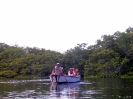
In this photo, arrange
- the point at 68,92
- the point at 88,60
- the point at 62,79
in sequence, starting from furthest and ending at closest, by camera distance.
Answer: the point at 88,60 → the point at 62,79 → the point at 68,92

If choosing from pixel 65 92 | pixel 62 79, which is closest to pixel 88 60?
pixel 62 79

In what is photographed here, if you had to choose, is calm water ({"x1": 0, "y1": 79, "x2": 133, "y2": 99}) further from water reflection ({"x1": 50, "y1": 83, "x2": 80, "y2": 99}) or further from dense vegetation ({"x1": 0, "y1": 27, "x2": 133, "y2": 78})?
dense vegetation ({"x1": 0, "y1": 27, "x2": 133, "y2": 78})

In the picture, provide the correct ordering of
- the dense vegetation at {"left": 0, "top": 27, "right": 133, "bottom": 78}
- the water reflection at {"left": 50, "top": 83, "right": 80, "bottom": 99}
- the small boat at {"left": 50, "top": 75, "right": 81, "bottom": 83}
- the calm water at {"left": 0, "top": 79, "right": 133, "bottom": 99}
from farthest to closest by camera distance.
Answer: the dense vegetation at {"left": 0, "top": 27, "right": 133, "bottom": 78} → the small boat at {"left": 50, "top": 75, "right": 81, "bottom": 83} → the water reflection at {"left": 50, "top": 83, "right": 80, "bottom": 99} → the calm water at {"left": 0, "top": 79, "right": 133, "bottom": 99}

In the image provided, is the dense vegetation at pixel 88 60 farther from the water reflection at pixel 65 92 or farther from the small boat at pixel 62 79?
the water reflection at pixel 65 92

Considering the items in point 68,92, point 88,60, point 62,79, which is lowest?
point 68,92

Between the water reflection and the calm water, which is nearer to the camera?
the calm water

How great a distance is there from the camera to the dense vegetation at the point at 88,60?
57.4 meters

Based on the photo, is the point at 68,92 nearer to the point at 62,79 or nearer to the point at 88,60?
the point at 62,79

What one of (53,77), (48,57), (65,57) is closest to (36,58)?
(48,57)

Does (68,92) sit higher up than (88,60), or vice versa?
(88,60)

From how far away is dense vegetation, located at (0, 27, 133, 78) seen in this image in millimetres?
57438

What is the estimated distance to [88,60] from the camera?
62.9 m

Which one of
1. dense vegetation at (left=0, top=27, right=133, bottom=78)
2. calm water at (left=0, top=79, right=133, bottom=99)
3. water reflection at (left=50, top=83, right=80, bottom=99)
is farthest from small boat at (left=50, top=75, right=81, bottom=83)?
dense vegetation at (left=0, top=27, right=133, bottom=78)

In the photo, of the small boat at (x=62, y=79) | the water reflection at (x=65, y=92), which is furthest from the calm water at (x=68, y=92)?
the small boat at (x=62, y=79)
